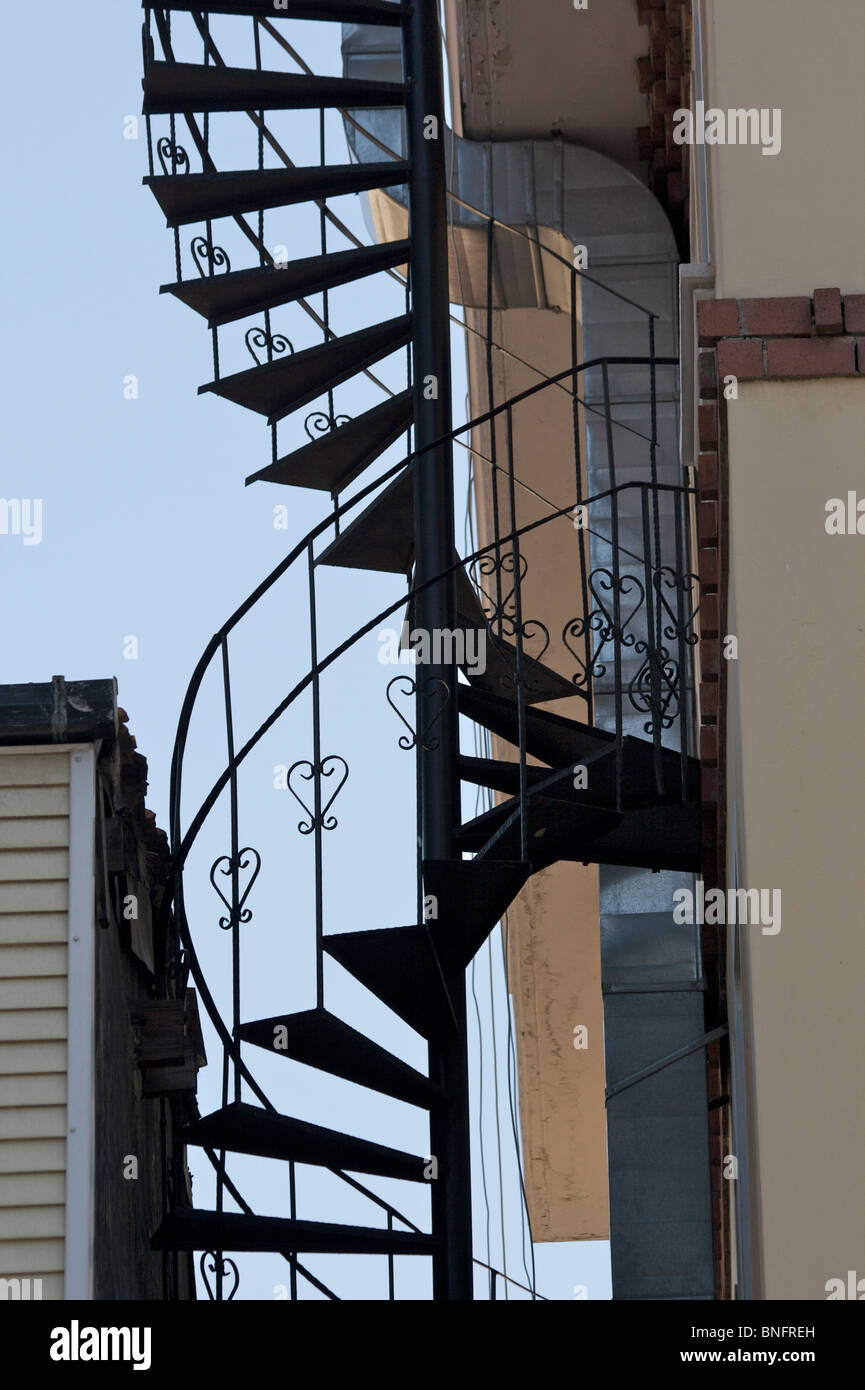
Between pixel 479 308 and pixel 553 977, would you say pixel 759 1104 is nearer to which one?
pixel 479 308

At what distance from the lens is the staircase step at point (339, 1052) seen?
675 centimetres

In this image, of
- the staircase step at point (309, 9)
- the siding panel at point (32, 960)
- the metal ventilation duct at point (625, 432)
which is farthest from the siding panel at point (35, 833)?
the staircase step at point (309, 9)

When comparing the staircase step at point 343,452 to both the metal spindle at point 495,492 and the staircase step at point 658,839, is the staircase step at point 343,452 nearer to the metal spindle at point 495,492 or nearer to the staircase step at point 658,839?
the metal spindle at point 495,492

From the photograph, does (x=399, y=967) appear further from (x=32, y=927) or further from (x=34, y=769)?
(x=34, y=769)

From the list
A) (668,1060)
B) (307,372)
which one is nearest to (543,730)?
(668,1060)

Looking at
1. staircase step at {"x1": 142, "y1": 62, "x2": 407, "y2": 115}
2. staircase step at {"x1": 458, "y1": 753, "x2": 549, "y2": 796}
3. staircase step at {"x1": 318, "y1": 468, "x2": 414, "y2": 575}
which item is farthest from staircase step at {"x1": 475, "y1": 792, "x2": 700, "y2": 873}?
staircase step at {"x1": 142, "y1": 62, "x2": 407, "y2": 115}

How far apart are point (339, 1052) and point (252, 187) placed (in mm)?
3394

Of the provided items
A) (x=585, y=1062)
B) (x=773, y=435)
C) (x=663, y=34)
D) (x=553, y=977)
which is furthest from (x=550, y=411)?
(x=773, y=435)

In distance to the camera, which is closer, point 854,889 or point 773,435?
point 854,889

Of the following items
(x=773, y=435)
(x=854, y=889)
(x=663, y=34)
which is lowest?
(x=854, y=889)

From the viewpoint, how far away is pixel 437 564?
767 centimetres
